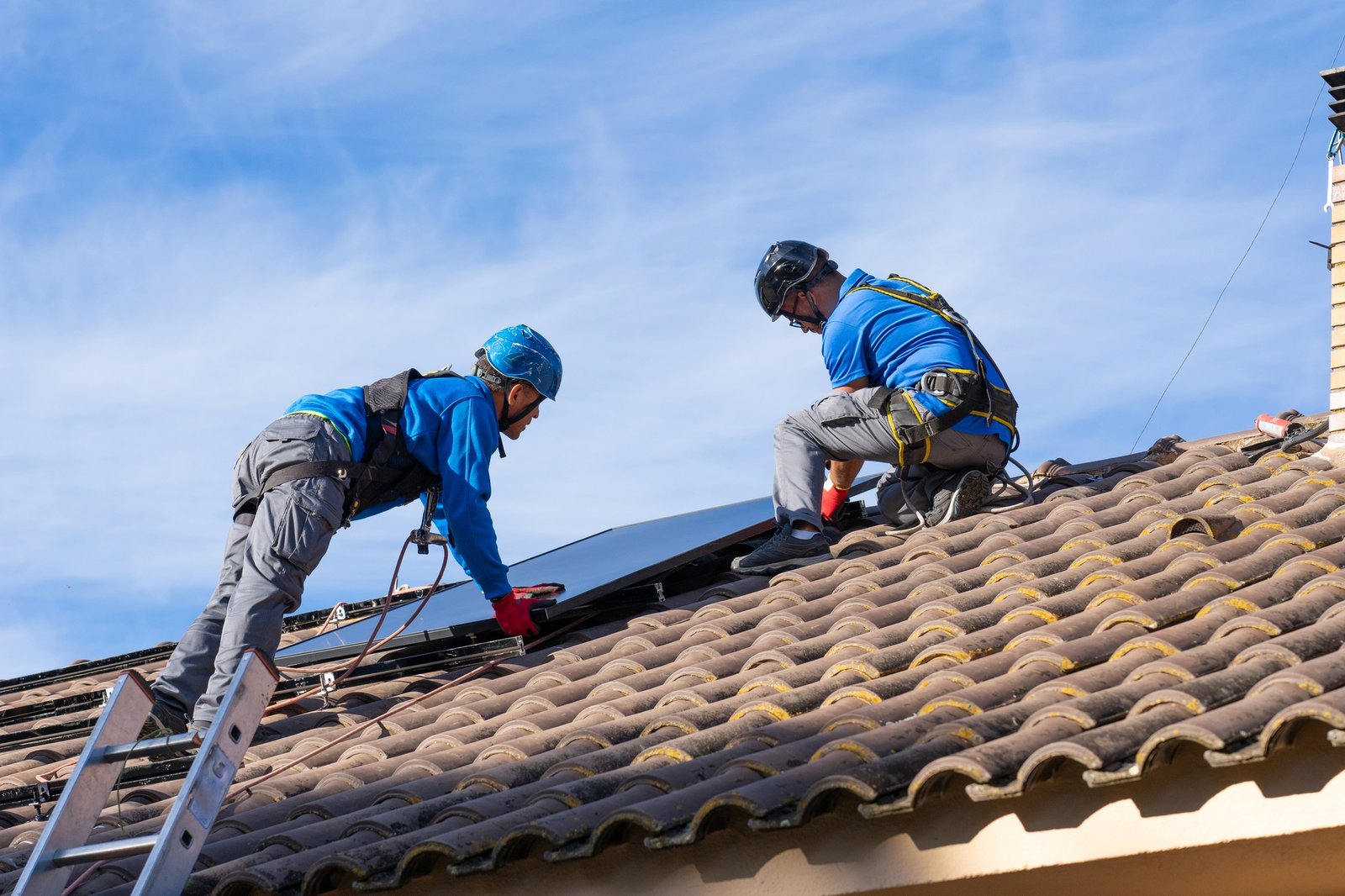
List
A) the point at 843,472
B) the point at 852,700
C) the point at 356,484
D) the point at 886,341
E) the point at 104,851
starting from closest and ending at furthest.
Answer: the point at 104,851
the point at 852,700
the point at 356,484
the point at 886,341
the point at 843,472

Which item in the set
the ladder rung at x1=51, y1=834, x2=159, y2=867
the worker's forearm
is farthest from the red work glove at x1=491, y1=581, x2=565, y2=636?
the ladder rung at x1=51, y1=834, x2=159, y2=867

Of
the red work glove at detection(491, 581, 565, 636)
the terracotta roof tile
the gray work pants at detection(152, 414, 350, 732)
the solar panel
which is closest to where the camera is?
the terracotta roof tile

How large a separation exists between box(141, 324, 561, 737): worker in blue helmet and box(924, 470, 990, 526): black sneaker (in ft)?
5.75

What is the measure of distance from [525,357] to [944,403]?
1.82m

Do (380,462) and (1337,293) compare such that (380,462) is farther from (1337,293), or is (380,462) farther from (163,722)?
(1337,293)

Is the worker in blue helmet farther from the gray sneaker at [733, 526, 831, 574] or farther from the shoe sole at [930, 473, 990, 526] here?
the shoe sole at [930, 473, 990, 526]

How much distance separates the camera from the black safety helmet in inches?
278

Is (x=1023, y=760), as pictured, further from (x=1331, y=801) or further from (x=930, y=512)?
(x=930, y=512)

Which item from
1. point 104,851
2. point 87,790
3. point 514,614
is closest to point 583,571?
point 514,614

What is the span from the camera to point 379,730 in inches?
212

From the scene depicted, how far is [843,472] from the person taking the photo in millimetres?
6992

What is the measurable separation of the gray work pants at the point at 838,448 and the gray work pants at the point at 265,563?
1.95 metres

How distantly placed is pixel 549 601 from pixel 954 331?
2180mm

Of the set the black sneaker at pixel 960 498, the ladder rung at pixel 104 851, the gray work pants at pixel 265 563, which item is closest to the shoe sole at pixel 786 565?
the black sneaker at pixel 960 498
